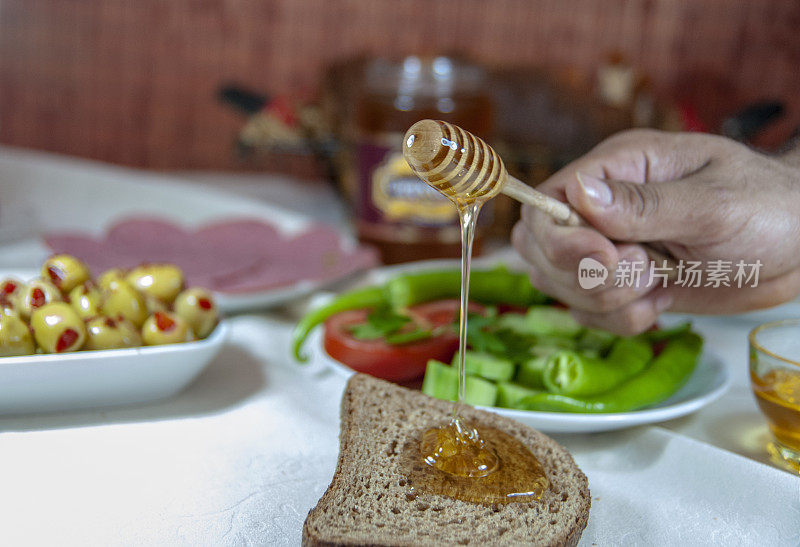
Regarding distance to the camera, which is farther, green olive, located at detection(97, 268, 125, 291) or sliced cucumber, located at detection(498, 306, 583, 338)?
sliced cucumber, located at detection(498, 306, 583, 338)

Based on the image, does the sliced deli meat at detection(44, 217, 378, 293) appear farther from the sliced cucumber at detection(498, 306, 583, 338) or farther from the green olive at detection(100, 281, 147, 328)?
the sliced cucumber at detection(498, 306, 583, 338)

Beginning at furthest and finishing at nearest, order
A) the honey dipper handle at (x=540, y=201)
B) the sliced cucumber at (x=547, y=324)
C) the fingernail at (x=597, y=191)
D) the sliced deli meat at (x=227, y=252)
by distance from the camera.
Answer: the sliced deli meat at (x=227, y=252) → the sliced cucumber at (x=547, y=324) → the fingernail at (x=597, y=191) → the honey dipper handle at (x=540, y=201)

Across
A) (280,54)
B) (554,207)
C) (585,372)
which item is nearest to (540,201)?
(554,207)

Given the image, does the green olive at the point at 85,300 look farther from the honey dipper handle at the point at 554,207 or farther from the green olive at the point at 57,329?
the honey dipper handle at the point at 554,207

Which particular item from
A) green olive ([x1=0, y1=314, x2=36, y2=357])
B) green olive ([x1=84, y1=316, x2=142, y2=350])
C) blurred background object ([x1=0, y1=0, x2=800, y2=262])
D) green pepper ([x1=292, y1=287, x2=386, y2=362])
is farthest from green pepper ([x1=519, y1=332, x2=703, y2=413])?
blurred background object ([x1=0, y1=0, x2=800, y2=262])

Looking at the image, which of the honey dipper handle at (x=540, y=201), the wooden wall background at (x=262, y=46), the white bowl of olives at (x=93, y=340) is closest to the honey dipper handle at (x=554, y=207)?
the honey dipper handle at (x=540, y=201)

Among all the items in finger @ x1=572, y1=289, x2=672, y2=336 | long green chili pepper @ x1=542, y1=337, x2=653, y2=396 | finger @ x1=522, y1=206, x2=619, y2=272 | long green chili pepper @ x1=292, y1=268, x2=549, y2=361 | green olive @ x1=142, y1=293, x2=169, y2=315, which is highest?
finger @ x1=522, y1=206, x2=619, y2=272
